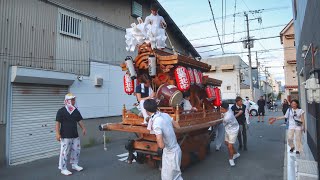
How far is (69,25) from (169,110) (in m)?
6.09

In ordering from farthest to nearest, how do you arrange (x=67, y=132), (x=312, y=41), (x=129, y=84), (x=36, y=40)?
(x=36, y=40)
(x=129, y=84)
(x=312, y=41)
(x=67, y=132)

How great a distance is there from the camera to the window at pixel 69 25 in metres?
9.83

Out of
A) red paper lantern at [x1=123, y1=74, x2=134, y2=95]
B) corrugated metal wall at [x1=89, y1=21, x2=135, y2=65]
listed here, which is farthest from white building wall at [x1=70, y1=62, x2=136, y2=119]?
red paper lantern at [x1=123, y1=74, x2=134, y2=95]

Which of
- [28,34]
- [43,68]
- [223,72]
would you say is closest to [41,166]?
[43,68]

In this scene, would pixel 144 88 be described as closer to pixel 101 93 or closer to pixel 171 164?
pixel 171 164

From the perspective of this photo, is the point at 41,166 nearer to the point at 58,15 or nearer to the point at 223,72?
the point at 58,15

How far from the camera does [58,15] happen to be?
9703 mm

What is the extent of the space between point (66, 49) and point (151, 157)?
575cm

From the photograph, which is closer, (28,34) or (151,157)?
(151,157)

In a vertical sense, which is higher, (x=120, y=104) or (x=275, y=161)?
(x=120, y=104)

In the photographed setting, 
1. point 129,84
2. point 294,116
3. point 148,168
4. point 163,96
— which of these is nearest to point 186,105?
point 163,96

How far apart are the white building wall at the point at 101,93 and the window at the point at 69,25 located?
1508 mm

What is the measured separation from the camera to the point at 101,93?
11.6m

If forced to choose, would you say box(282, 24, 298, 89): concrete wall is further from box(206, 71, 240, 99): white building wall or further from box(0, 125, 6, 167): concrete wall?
box(0, 125, 6, 167): concrete wall
